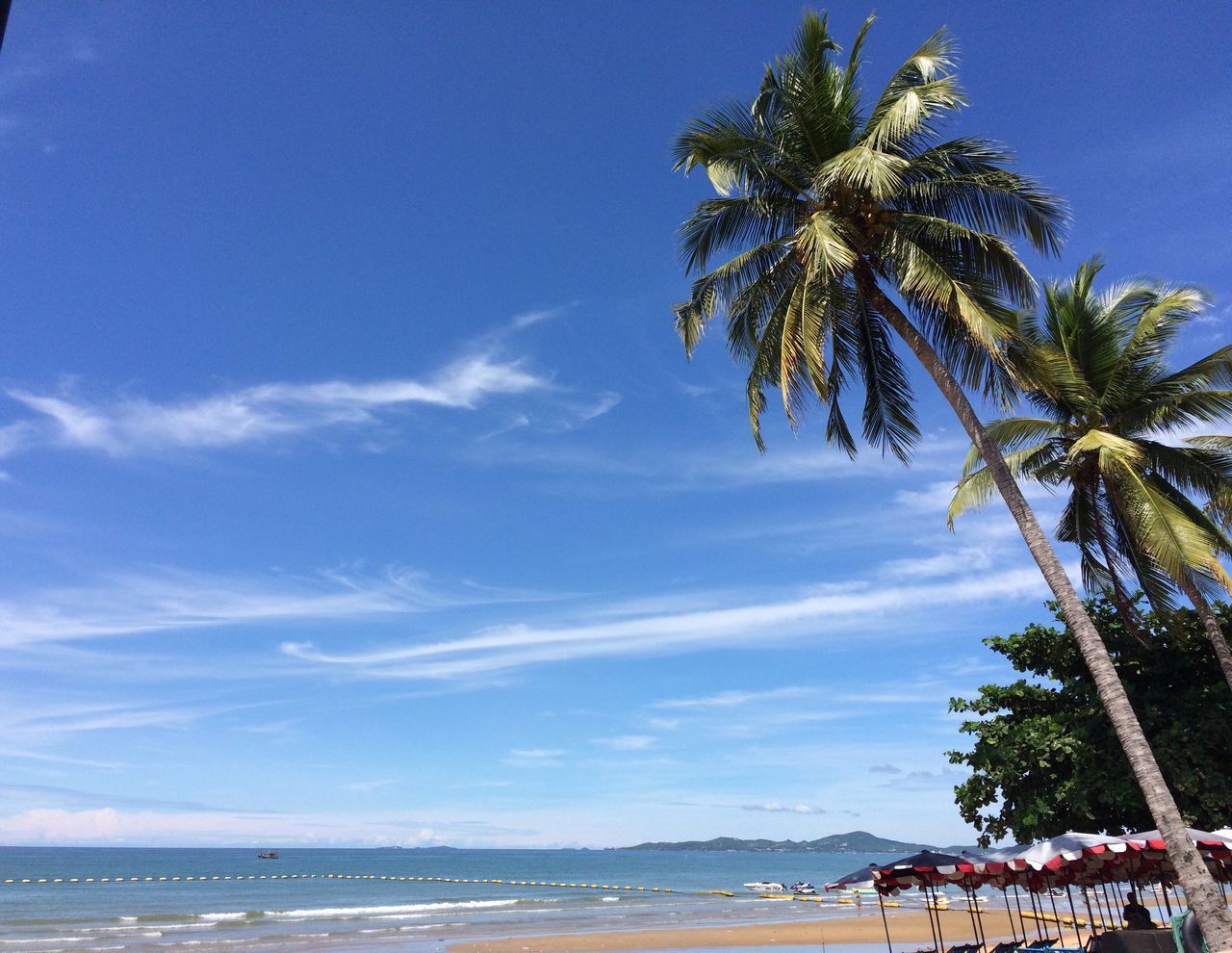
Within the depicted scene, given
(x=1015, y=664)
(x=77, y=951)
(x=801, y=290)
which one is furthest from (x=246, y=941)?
(x=801, y=290)

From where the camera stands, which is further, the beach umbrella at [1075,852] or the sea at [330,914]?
the sea at [330,914]

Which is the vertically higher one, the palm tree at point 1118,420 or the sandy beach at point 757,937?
the palm tree at point 1118,420

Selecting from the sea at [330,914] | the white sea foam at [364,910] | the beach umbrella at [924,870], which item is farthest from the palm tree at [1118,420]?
the white sea foam at [364,910]

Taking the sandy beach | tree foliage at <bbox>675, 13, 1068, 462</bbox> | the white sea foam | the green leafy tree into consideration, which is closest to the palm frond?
tree foliage at <bbox>675, 13, 1068, 462</bbox>

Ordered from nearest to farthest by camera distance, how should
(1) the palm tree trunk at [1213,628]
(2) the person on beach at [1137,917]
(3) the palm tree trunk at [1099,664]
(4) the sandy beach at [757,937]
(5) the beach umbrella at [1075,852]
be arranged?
(3) the palm tree trunk at [1099,664] < (5) the beach umbrella at [1075,852] < (1) the palm tree trunk at [1213,628] < (2) the person on beach at [1137,917] < (4) the sandy beach at [757,937]

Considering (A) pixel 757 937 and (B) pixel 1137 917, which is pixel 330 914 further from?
(B) pixel 1137 917

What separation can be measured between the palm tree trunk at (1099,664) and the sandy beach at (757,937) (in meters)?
22.1

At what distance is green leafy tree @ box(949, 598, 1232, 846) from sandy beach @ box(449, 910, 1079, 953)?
592 inches

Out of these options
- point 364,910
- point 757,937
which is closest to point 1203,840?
point 757,937

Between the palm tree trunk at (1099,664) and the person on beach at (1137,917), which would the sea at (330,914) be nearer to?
the person on beach at (1137,917)

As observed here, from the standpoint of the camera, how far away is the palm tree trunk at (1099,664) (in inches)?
329

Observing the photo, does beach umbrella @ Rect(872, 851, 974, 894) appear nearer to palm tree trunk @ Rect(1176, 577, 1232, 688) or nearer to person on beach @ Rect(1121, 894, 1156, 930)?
person on beach @ Rect(1121, 894, 1156, 930)

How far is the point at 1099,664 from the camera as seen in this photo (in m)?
9.50

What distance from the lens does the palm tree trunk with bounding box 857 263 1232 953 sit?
8.36 metres
